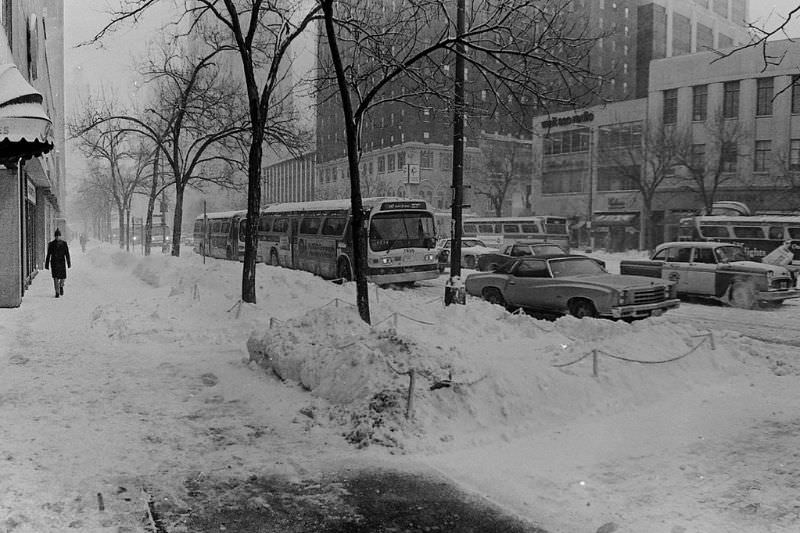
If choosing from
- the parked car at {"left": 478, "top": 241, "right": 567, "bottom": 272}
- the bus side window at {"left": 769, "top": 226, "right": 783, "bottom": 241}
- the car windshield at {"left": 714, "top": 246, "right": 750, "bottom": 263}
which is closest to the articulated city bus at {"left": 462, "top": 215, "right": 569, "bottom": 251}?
the bus side window at {"left": 769, "top": 226, "right": 783, "bottom": 241}

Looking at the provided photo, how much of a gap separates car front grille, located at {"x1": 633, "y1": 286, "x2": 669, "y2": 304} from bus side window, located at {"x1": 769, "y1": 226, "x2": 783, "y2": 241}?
18818 millimetres

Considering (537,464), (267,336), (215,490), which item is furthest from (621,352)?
(215,490)

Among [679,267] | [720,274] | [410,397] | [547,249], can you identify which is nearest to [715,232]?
[547,249]

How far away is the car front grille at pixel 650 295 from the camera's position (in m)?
13.4

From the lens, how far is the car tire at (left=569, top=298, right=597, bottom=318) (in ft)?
45.0

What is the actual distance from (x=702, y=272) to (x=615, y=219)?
38.0 m

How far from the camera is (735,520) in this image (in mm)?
4953

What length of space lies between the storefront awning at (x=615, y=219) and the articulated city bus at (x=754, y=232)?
876 inches

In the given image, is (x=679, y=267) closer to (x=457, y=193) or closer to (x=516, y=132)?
(x=457, y=193)

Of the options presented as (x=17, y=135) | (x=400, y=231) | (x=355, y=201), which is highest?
(x=17, y=135)

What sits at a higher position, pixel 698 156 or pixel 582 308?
pixel 698 156

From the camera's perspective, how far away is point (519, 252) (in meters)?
25.6

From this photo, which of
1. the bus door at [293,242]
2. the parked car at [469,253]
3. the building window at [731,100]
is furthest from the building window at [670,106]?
the bus door at [293,242]

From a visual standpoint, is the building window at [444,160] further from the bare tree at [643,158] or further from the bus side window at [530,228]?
the bus side window at [530,228]
